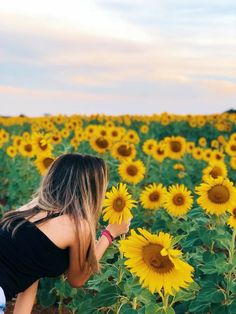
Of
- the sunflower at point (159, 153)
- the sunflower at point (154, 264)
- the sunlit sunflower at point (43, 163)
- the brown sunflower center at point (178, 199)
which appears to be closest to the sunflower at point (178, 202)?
the brown sunflower center at point (178, 199)

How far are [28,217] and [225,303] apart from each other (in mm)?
1327

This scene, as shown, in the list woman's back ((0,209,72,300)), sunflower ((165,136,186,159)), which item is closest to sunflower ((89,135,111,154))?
sunflower ((165,136,186,159))

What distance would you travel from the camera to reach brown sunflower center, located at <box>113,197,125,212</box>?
4160mm

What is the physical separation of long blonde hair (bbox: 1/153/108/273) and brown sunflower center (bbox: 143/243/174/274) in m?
0.93

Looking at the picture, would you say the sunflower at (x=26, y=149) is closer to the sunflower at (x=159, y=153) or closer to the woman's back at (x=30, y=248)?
the sunflower at (x=159, y=153)

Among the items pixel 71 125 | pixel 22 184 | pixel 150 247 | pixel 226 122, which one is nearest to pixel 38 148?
pixel 22 184

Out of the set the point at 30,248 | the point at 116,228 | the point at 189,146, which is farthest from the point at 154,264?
the point at 189,146

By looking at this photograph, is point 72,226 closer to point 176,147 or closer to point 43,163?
point 43,163

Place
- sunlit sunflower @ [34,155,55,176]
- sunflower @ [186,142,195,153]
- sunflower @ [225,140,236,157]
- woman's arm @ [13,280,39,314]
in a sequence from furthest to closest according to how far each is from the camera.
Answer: sunflower @ [186,142,195,153] → sunflower @ [225,140,236,157] → sunlit sunflower @ [34,155,55,176] → woman's arm @ [13,280,39,314]

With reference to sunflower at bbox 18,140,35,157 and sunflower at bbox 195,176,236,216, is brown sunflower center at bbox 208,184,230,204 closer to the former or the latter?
sunflower at bbox 195,176,236,216

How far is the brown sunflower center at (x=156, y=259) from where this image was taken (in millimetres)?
2834

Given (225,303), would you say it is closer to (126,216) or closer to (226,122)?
(126,216)

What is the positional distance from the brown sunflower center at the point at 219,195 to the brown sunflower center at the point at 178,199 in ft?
2.50

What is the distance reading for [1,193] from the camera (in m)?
10.5
